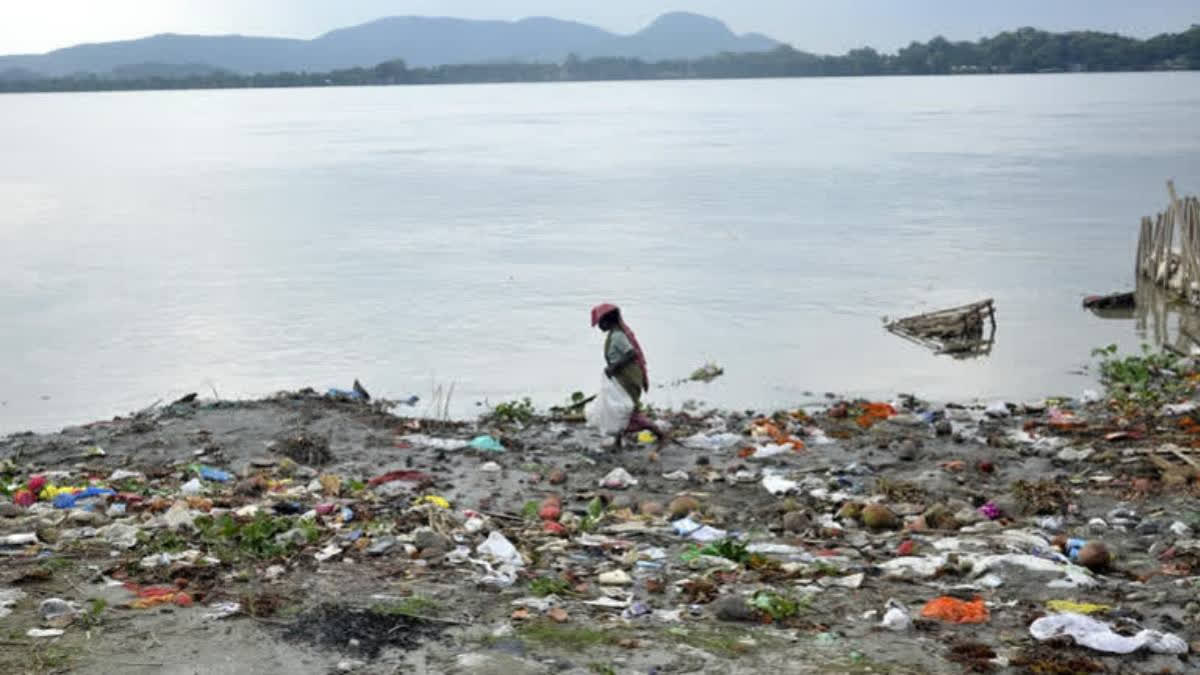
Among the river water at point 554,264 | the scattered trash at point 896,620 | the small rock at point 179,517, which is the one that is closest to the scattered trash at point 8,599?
the small rock at point 179,517

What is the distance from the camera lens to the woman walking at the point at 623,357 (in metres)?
10.0

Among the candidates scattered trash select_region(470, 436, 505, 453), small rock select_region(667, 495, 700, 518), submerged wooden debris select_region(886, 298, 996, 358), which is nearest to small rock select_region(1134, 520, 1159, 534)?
small rock select_region(667, 495, 700, 518)

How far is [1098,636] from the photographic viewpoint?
5.48 m

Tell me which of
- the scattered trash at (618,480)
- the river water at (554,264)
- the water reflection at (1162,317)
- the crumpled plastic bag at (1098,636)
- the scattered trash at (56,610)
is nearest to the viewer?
the crumpled plastic bag at (1098,636)

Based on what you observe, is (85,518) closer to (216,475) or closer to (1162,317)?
(216,475)

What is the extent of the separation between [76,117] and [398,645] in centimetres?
12367

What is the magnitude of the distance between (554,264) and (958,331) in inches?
385

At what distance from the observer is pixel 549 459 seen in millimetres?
10234

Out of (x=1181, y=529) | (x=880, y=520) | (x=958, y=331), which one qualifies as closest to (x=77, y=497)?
(x=880, y=520)

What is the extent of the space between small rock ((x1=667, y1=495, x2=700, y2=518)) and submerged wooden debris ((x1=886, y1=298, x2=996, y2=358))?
9.04 meters

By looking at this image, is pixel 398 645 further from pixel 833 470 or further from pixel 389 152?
pixel 389 152

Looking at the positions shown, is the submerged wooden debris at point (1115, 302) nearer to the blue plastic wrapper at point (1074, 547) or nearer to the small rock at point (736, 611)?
the blue plastic wrapper at point (1074, 547)

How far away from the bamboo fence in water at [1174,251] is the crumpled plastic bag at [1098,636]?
12.9 m

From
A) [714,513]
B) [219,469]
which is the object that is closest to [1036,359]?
[714,513]
